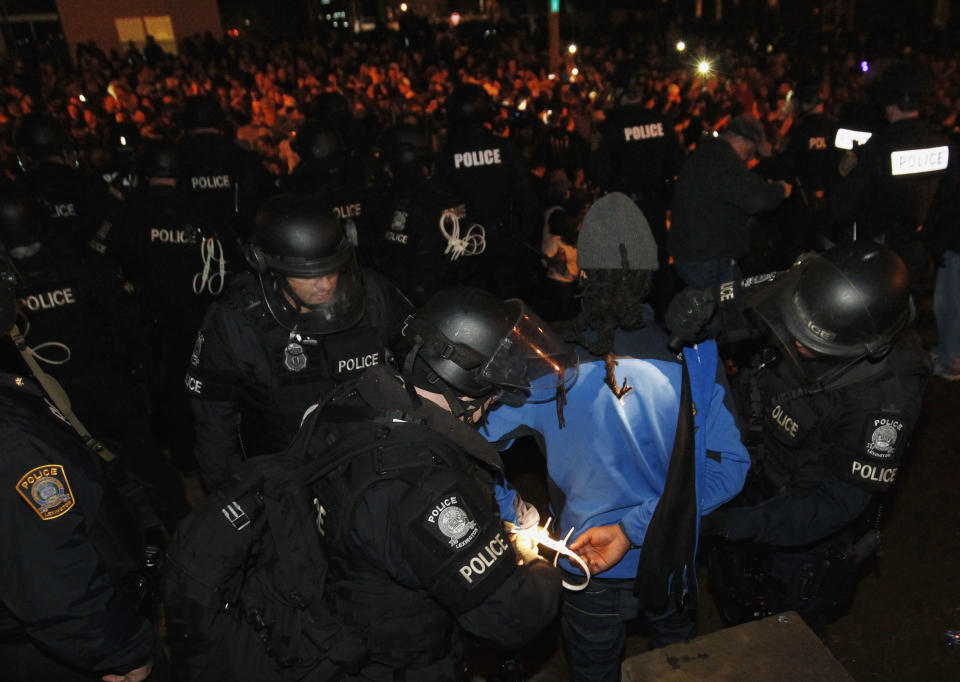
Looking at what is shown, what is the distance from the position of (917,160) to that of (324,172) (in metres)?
4.40

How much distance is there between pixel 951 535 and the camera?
3.98 metres

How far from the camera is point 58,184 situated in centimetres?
561

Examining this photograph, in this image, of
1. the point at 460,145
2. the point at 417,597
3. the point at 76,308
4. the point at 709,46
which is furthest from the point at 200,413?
the point at 709,46

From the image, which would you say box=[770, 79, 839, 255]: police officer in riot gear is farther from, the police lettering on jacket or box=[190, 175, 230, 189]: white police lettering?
box=[190, 175, 230, 189]: white police lettering

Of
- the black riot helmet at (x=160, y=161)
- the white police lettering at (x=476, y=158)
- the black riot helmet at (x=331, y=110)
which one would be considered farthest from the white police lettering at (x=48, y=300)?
the black riot helmet at (x=331, y=110)

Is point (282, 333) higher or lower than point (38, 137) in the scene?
lower

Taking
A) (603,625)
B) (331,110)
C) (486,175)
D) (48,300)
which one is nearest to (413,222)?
(486,175)

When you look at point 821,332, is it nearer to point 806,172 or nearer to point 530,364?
point 530,364

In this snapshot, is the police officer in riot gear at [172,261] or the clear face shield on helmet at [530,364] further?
the police officer in riot gear at [172,261]

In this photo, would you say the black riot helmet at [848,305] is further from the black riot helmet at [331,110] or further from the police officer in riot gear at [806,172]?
the black riot helmet at [331,110]

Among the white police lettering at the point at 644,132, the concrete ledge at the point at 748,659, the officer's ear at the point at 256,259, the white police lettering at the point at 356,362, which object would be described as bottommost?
the concrete ledge at the point at 748,659

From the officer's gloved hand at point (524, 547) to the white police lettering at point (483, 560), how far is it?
191 mm

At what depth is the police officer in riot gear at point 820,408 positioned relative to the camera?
226cm

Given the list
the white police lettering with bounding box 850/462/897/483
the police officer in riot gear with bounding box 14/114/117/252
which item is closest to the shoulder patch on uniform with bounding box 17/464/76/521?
the white police lettering with bounding box 850/462/897/483
